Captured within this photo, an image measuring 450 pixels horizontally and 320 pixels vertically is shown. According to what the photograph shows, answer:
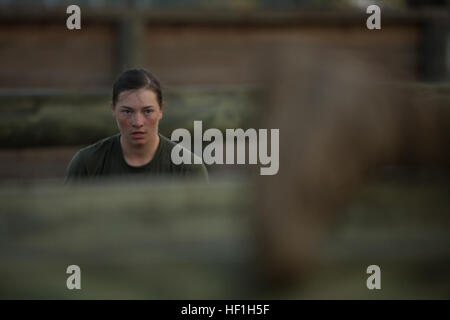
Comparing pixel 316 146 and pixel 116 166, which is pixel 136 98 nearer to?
pixel 116 166

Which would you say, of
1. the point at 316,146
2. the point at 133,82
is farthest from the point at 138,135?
the point at 316,146

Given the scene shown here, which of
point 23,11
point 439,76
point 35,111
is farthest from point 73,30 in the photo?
point 439,76

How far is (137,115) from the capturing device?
1.50 m

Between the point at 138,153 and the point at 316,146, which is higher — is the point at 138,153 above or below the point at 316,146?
above

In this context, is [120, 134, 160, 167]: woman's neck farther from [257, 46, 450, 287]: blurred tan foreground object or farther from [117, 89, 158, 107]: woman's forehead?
[257, 46, 450, 287]: blurred tan foreground object

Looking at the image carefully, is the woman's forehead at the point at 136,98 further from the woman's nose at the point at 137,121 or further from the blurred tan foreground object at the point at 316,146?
the blurred tan foreground object at the point at 316,146

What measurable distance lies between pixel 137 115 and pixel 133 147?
87 mm

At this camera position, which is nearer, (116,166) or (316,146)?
(316,146)

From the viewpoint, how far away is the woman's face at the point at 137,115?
1478mm

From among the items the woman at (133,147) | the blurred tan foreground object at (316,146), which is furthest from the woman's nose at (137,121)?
the blurred tan foreground object at (316,146)

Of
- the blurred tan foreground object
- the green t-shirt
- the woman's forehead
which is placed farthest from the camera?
the woman's forehead

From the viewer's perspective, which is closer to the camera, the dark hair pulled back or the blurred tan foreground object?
the blurred tan foreground object

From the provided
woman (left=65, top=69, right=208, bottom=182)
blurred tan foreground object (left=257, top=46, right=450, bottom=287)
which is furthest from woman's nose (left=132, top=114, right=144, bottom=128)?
blurred tan foreground object (left=257, top=46, right=450, bottom=287)

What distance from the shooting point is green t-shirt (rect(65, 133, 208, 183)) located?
4.59ft
